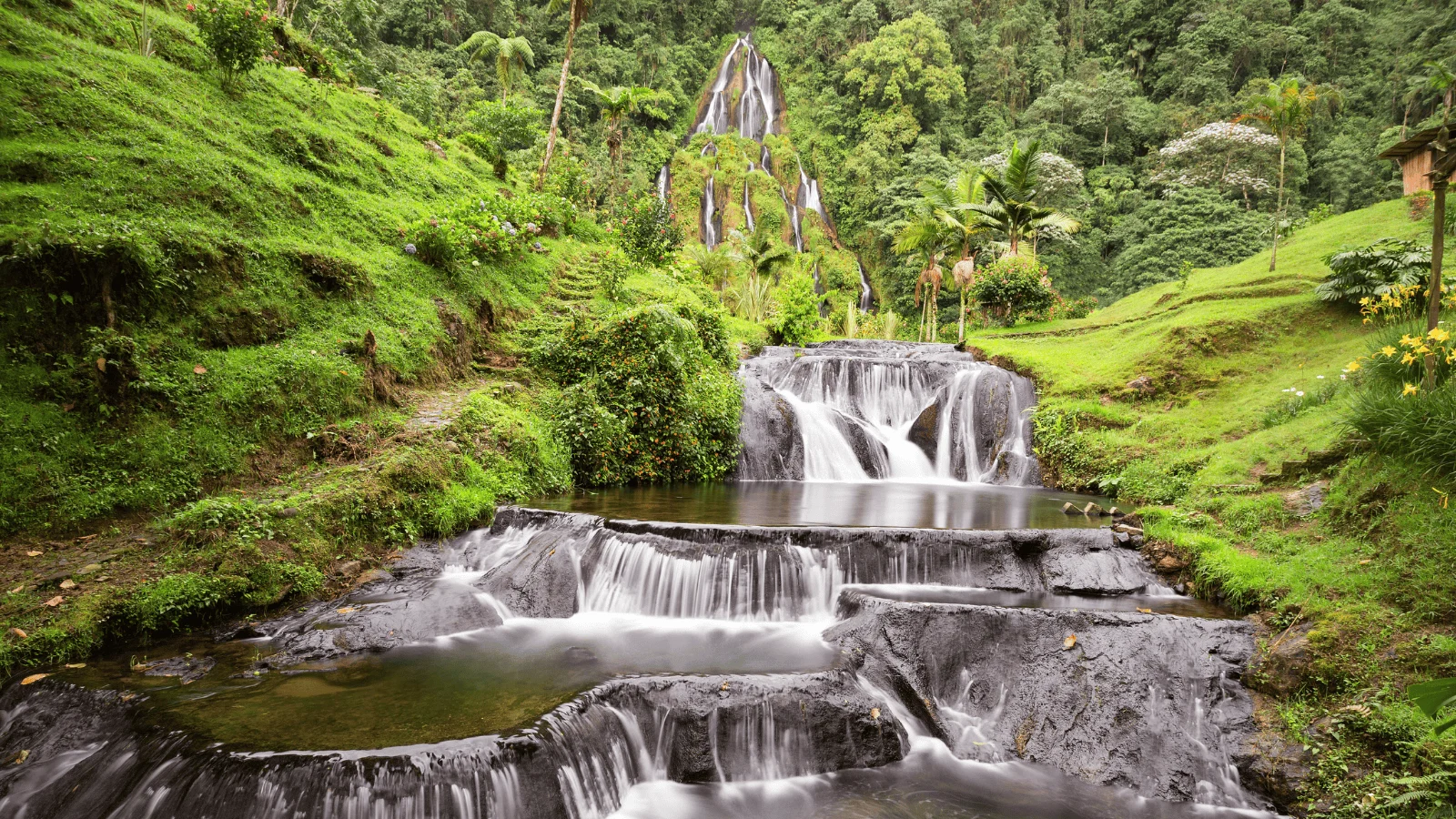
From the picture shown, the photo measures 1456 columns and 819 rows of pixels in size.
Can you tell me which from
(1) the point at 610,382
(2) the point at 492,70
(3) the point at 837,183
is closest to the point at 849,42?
(3) the point at 837,183

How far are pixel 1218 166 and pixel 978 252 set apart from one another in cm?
1362

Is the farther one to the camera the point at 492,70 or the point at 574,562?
the point at 492,70

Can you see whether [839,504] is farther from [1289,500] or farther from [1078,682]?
[1289,500]

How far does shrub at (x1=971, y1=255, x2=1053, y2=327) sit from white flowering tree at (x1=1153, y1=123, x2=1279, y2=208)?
17845 millimetres

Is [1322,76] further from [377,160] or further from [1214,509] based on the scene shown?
[377,160]

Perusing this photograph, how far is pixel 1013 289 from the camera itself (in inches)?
795

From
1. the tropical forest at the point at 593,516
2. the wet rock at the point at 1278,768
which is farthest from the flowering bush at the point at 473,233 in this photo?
the wet rock at the point at 1278,768

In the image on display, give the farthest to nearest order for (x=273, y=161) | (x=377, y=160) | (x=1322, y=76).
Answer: (x=1322, y=76), (x=377, y=160), (x=273, y=161)

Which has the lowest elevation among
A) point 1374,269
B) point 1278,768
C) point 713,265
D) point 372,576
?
point 1278,768

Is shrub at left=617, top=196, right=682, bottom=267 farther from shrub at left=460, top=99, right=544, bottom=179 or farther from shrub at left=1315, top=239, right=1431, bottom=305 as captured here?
shrub at left=1315, top=239, right=1431, bottom=305

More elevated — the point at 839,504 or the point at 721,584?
the point at 839,504

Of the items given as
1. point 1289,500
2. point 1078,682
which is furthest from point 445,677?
point 1289,500

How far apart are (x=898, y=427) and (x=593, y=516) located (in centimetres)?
812

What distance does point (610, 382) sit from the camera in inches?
409
